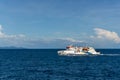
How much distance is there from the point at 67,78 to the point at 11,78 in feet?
48.6

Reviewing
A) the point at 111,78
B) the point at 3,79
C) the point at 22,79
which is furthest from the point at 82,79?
the point at 3,79

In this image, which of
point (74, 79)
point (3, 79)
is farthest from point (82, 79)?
point (3, 79)

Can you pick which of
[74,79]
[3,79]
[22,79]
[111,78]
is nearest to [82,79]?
[74,79]

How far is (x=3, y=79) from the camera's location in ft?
243

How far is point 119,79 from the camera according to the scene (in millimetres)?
74500

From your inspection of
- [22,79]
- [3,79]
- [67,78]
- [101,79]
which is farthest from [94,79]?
[3,79]

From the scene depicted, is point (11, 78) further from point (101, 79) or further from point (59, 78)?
point (101, 79)

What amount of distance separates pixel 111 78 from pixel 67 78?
1163cm

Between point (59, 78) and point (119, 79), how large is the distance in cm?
1551

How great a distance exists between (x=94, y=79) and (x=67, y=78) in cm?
705

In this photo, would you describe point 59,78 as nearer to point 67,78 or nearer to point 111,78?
point 67,78

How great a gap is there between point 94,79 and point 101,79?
1856mm

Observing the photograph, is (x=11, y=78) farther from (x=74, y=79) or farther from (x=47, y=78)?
(x=74, y=79)

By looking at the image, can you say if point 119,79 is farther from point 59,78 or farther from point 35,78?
point 35,78
